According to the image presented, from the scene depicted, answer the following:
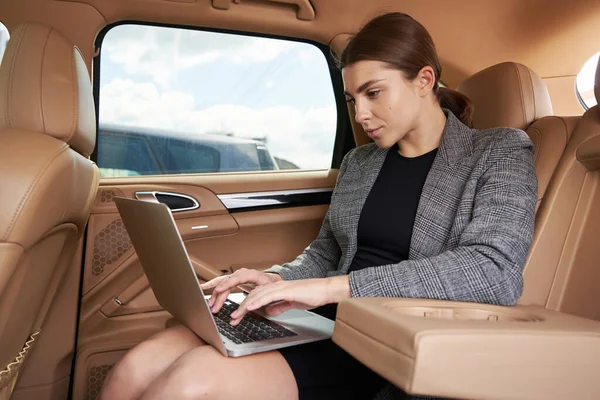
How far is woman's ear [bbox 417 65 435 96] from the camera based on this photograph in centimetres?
153

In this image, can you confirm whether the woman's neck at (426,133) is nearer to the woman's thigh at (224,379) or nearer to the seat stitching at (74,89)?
the woman's thigh at (224,379)

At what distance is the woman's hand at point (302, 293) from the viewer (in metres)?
1.22

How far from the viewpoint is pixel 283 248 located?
2311mm

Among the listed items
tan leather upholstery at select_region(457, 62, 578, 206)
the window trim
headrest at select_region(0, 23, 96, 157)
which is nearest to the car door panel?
the window trim

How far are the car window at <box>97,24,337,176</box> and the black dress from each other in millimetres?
900

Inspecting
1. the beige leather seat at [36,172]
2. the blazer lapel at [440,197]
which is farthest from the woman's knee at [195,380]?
the blazer lapel at [440,197]

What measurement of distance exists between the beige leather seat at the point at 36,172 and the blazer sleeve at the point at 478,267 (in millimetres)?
634

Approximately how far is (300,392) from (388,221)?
0.48 meters

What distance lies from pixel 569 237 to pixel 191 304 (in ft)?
2.76

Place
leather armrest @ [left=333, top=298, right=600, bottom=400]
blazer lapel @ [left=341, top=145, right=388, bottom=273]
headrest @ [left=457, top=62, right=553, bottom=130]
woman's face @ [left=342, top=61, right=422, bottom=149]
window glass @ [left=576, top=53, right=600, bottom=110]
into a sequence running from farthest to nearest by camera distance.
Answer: window glass @ [left=576, top=53, right=600, bottom=110], headrest @ [left=457, top=62, right=553, bottom=130], blazer lapel @ [left=341, top=145, right=388, bottom=273], woman's face @ [left=342, top=61, right=422, bottom=149], leather armrest @ [left=333, top=298, right=600, bottom=400]

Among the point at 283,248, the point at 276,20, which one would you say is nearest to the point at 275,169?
the point at 283,248

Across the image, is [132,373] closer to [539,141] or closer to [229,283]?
[229,283]

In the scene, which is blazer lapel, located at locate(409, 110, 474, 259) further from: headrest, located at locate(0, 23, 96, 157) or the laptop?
headrest, located at locate(0, 23, 96, 157)

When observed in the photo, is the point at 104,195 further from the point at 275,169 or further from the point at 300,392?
the point at 300,392
